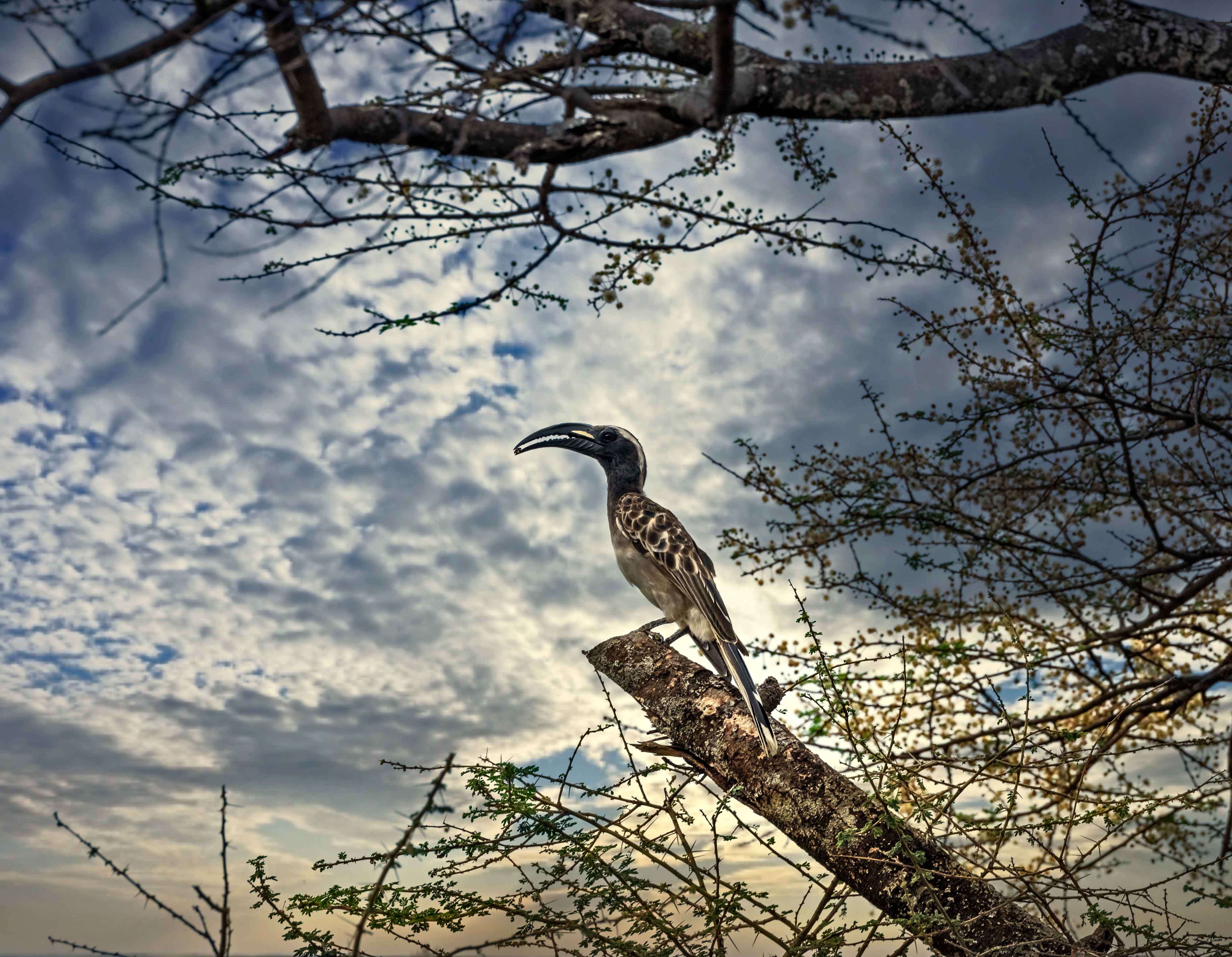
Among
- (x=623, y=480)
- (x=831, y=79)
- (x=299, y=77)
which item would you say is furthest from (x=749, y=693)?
(x=299, y=77)

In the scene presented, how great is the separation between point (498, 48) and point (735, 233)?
50.8 inches

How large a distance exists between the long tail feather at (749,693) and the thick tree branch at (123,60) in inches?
146

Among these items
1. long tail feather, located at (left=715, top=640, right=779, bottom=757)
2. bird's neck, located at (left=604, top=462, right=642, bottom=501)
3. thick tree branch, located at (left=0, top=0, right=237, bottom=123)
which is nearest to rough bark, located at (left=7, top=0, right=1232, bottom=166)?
thick tree branch, located at (left=0, top=0, right=237, bottom=123)

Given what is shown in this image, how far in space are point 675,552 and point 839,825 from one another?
225 cm

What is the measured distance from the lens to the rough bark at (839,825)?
3.82 meters

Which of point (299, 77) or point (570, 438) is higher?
point (570, 438)

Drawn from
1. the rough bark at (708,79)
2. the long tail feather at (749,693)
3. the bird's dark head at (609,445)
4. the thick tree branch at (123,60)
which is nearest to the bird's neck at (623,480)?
the bird's dark head at (609,445)

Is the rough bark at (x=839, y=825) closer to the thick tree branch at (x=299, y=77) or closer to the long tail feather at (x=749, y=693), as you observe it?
the long tail feather at (x=749, y=693)

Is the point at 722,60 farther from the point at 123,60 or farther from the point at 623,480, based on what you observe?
the point at 623,480

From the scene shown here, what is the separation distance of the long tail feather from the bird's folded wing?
0.28 feet

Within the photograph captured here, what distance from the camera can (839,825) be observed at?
4266 millimetres

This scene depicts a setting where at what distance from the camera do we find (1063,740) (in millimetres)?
4355

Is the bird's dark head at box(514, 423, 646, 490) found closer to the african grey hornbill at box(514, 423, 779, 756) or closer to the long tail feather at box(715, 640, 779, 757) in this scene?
the african grey hornbill at box(514, 423, 779, 756)

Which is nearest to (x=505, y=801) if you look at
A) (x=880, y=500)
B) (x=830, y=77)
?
(x=830, y=77)
